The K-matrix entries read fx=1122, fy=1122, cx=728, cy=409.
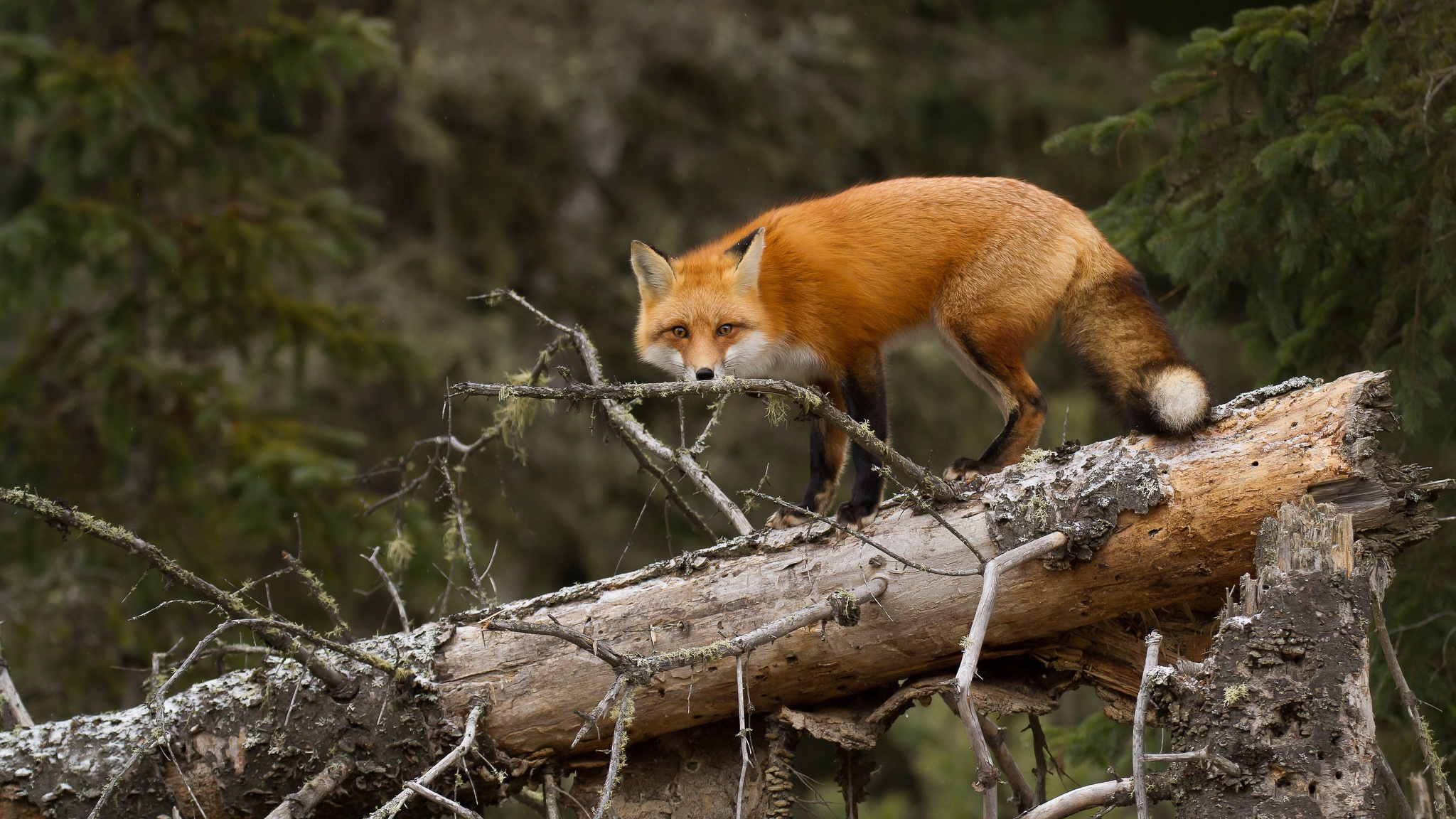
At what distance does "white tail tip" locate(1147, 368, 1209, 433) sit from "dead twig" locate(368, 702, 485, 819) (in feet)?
7.44

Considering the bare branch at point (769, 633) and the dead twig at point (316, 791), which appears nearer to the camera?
the bare branch at point (769, 633)

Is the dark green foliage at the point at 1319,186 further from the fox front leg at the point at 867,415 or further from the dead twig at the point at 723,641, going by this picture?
the dead twig at the point at 723,641

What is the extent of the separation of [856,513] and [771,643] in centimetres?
86

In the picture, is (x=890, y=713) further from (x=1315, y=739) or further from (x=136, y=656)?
(x=136, y=656)

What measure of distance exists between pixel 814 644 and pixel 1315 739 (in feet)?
4.57

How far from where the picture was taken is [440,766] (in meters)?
3.09

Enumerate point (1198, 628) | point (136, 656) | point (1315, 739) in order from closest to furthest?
point (1315, 739), point (1198, 628), point (136, 656)

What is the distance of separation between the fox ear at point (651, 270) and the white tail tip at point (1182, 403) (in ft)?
7.26

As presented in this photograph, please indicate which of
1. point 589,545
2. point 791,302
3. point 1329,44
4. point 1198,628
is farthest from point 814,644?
point 589,545

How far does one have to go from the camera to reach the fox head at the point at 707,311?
4605mm

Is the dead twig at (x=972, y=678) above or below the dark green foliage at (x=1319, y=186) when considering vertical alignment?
below

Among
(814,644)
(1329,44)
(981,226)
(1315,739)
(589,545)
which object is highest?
(1329,44)

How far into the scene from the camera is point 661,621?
364cm

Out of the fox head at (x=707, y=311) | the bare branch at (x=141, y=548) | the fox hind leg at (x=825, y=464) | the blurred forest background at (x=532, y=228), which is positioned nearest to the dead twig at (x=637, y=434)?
the fox head at (x=707, y=311)
